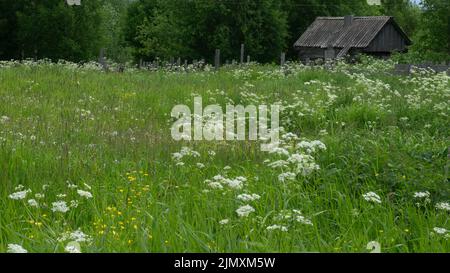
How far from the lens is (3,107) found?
958 centimetres

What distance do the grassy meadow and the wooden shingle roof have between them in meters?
33.1

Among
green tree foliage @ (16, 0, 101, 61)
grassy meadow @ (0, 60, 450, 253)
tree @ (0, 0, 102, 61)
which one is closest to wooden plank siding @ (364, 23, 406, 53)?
green tree foliage @ (16, 0, 101, 61)

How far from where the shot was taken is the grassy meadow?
4145mm

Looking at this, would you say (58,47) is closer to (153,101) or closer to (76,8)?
(76,8)

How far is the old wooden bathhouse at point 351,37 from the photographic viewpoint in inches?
1664

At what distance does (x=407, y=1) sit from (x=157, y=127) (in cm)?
6788

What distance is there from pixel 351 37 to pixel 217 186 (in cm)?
3963

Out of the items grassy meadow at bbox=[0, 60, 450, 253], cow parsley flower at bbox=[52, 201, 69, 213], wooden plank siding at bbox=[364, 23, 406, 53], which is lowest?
grassy meadow at bbox=[0, 60, 450, 253]

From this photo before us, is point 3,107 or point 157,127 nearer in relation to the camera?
point 157,127

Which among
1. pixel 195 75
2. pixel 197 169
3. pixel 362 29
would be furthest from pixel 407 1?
pixel 197 169

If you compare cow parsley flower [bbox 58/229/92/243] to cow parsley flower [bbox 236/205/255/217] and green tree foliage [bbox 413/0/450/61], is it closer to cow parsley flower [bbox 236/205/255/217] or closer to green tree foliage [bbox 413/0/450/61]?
cow parsley flower [bbox 236/205/255/217]

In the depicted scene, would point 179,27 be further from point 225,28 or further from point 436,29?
point 436,29

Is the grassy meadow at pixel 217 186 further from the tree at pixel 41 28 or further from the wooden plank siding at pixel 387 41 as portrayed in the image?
the tree at pixel 41 28

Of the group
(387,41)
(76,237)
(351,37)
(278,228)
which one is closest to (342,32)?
(351,37)
